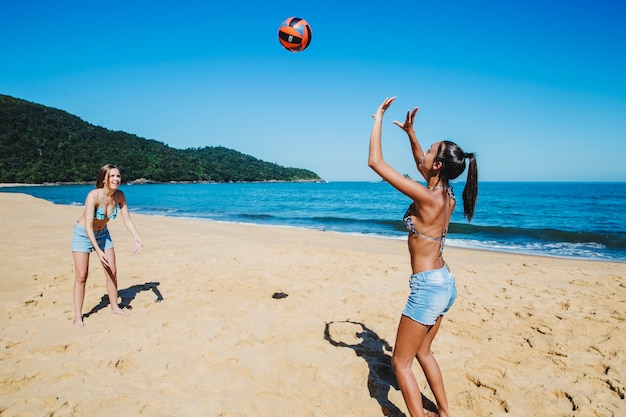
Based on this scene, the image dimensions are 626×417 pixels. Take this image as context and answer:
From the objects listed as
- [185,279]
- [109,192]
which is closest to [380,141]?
[109,192]

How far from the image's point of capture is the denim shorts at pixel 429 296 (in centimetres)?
212

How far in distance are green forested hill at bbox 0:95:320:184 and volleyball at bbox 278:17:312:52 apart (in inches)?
3411

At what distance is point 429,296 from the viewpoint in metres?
2.12

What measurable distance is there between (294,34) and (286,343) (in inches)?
167

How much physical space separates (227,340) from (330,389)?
1.44m

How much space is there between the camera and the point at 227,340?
12.7ft

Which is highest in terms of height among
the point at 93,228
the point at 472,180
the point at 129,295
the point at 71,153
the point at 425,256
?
the point at 71,153

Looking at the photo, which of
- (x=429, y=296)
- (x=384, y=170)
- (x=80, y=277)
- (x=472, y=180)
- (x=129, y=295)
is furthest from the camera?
(x=129, y=295)

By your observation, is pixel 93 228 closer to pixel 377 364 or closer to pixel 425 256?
pixel 377 364

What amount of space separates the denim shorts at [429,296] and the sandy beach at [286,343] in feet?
3.61

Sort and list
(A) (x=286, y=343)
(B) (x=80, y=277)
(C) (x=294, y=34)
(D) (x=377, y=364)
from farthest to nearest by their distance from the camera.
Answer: (C) (x=294, y=34) < (B) (x=80, y=277) < (A) (x=286, y=343) < (D) (x=377, y=364)

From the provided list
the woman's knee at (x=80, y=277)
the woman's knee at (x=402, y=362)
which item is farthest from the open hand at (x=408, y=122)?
the woman's knee at (x=80, y=277)

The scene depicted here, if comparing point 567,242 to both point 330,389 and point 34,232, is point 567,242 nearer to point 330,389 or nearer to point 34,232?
point 330,389

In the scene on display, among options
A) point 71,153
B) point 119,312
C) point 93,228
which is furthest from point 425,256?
point 71,153
